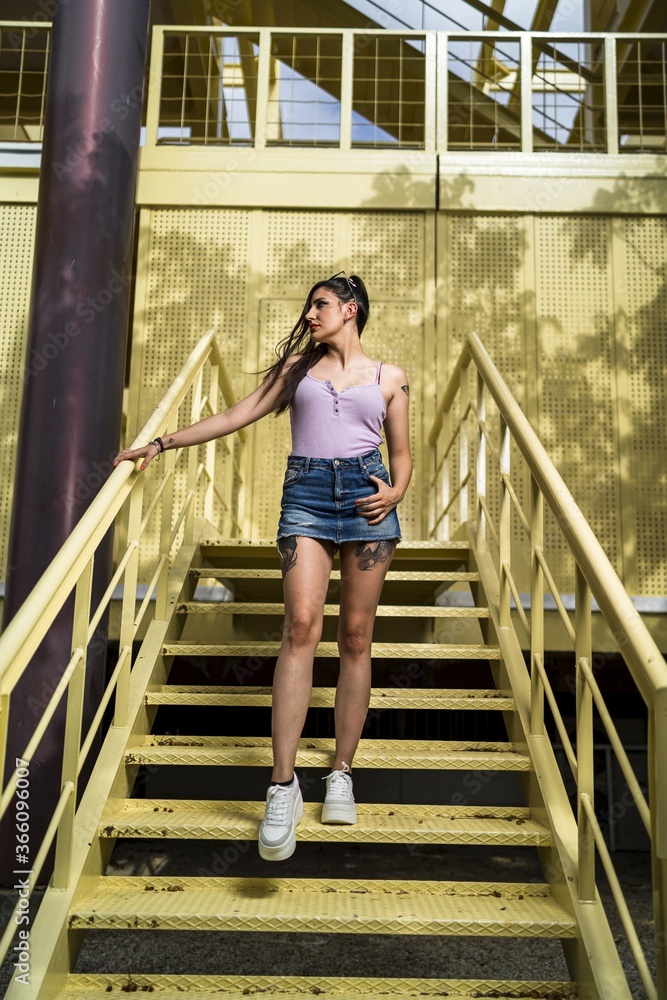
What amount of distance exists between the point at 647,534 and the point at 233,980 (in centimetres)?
465

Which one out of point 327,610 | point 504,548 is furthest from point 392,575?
point 504,548

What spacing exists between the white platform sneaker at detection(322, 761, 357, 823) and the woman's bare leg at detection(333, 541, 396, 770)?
0.03 meters

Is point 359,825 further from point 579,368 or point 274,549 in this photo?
point 579,368

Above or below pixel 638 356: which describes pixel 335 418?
below

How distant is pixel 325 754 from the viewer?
122 inches

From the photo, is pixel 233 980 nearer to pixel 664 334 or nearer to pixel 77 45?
pixel 77 45

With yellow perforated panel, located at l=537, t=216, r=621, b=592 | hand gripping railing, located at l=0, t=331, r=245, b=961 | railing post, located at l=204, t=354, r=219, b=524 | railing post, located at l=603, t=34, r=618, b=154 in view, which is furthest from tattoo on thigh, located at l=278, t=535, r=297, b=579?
railing post, located at l=603, t=34, r=618, b=154

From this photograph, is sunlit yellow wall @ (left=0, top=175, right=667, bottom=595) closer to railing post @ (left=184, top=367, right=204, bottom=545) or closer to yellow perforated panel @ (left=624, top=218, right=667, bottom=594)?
yellow perforated panel @ (left=624, top=218, right=667, bottom=594)

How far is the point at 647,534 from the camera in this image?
6160 millimetres

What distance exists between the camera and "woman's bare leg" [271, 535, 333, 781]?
2.58 metres

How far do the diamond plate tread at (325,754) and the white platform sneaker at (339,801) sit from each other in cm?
25

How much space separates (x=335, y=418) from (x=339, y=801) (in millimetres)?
1198

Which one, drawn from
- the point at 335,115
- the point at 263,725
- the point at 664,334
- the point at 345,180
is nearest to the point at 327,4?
the point at 335,115

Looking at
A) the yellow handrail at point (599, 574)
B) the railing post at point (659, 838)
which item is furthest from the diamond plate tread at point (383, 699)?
the railing post at point (659, 838)
